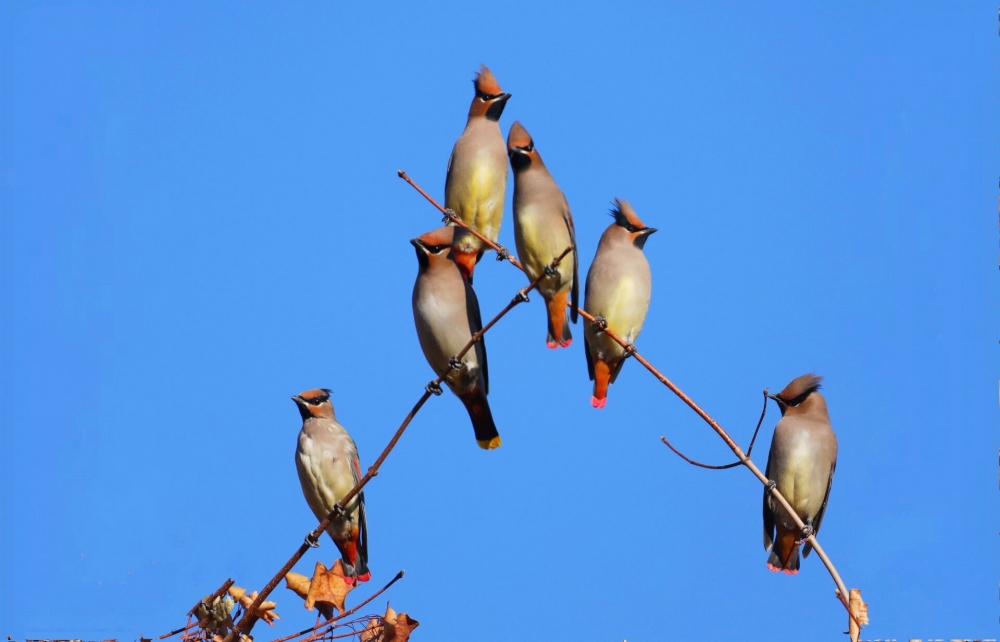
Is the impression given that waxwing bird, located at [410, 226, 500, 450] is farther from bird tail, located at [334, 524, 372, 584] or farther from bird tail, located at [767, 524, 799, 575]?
bird tail, located at [767, 524, 799, 575]

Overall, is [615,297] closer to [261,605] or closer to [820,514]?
[820,514]

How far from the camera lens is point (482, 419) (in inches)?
219

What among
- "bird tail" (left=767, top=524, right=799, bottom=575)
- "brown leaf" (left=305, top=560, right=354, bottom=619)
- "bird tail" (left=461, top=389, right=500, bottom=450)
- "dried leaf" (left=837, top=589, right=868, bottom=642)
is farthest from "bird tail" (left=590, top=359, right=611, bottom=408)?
"dried leaf" (left=837, top=589, right=868, bottom=642)

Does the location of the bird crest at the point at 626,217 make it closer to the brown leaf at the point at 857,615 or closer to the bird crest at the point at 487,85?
the bird crest at the point at 487,85

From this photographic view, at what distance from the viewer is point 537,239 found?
561 centimetres

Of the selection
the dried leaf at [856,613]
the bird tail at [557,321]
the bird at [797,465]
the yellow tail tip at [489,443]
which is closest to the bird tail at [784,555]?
the bird at [797,465]

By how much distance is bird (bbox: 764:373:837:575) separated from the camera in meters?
6.27

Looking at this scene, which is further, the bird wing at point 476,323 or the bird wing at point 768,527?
the bird wing at point 768,527

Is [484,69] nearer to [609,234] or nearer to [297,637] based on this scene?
[609,234]

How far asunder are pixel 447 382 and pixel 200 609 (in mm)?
1848

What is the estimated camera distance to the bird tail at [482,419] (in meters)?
5.50

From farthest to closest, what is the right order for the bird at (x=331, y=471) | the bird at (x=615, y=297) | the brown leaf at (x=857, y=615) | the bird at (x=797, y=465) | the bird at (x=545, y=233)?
1. the bird at (x=331, y=471)
2. the bird at (x=797, y=465)
3. the bird at (x=615, y=297)
4. the bird at (x=545, y=233)
5. the brown leaf at (x=857, y=615)

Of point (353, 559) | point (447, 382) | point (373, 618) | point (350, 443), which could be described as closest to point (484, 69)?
point (447, 382)

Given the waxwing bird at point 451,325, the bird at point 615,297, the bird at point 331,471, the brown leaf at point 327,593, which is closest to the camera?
the brown leaf at point 327,593
